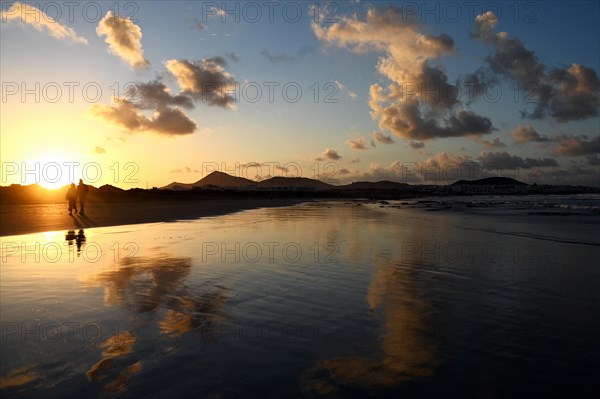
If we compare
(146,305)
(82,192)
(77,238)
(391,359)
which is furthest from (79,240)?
(82,192)

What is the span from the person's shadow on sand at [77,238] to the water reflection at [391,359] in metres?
11.0

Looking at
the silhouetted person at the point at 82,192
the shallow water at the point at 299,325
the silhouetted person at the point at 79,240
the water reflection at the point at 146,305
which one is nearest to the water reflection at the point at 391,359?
the shallow water at the point at 299,325

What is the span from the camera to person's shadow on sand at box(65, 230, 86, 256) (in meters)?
15.5

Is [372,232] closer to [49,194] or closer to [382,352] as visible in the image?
[382,352]

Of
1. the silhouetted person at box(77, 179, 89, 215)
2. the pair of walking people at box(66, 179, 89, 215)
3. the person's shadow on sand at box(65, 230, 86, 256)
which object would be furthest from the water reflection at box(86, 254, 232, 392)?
the silhouetted person at box(77, 179, 89, 215)

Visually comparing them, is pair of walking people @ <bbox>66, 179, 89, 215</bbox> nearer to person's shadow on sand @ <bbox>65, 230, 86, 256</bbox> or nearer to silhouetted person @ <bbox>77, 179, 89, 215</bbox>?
silhouetted person @ <bbox>77, 179, 89, 215</bbox>

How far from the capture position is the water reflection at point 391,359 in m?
4.52

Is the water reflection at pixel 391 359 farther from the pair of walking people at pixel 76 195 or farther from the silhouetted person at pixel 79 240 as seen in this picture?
the pair of walking people at pixel 76 195

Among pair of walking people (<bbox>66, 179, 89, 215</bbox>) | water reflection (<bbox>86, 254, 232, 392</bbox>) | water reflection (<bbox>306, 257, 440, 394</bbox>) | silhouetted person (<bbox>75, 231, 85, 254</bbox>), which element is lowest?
water reflection (<bbox>306, 257, 440, 394</bbox>)

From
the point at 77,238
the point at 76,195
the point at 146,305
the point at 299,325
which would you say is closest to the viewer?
the point at 299,325

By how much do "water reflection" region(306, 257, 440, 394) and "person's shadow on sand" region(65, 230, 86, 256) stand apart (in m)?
11.0

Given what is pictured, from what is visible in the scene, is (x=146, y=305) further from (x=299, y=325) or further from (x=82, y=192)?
(x=82, y=192)

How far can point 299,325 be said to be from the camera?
640 centimetres

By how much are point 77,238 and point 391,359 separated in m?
16.7
